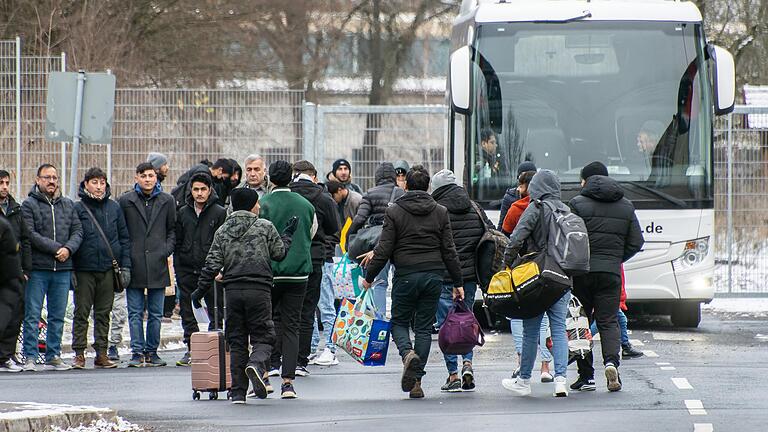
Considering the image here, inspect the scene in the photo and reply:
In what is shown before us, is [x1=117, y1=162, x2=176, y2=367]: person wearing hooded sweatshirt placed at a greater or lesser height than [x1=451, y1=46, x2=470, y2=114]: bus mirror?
lesser

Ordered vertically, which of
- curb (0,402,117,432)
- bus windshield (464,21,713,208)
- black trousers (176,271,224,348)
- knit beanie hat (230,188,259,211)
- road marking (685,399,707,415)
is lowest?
road marking (685,399,707,415)

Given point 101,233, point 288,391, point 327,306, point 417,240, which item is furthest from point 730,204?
point 288,391

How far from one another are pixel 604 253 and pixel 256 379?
2.82m

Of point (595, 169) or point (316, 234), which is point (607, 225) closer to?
point (595, 169)

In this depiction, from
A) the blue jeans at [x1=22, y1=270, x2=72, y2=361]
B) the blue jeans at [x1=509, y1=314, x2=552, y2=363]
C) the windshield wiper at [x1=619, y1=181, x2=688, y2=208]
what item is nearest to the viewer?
the blue jeans at [x1=509, y1=314, x2=552, y2=363]

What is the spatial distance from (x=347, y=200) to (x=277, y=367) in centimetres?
426

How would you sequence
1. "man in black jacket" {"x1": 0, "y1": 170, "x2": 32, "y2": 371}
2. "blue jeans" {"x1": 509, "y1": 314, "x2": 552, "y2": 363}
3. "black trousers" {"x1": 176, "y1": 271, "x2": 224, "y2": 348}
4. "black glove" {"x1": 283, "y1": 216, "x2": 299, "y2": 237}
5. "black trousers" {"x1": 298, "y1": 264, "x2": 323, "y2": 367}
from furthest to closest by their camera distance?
"black trousers" {"x1": 176, "y1": 271, "x2": 224, "y2": 348} < "man in black jacket" {"x1": 0, "y1": 170, "x2": 32, "y2": 371} < "black trousers" {"x1": 298, "y1": 264, "x2": 323, "y2": 367} < "blue jeans" {"x1": 509, "y1": 314, "x2": 552, "y2": 363} < "black glove" {"x1": 283, "y1": 216, "x2": 299, "y2": 237}

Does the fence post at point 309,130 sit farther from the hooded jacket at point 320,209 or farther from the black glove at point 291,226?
the black glove at point 291,226

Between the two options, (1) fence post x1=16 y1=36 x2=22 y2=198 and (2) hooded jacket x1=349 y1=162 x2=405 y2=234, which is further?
(1) fence post x1=16 y1=36 x2=22 y2=198

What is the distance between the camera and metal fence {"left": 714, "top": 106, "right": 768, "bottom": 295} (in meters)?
21.4

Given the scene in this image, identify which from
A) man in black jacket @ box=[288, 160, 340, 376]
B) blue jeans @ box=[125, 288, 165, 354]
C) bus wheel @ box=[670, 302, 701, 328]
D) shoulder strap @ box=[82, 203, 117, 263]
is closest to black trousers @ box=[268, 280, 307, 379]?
man in black jacket @ box=[288, 160, 340, 376]

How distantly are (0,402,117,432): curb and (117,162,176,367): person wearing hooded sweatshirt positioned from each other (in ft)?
14.1

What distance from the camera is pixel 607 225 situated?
1209 centimetres

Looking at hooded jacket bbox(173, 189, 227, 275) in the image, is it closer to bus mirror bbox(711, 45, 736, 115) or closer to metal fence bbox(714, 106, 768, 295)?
bus mirror bbox(711, 45, 736, 115)
